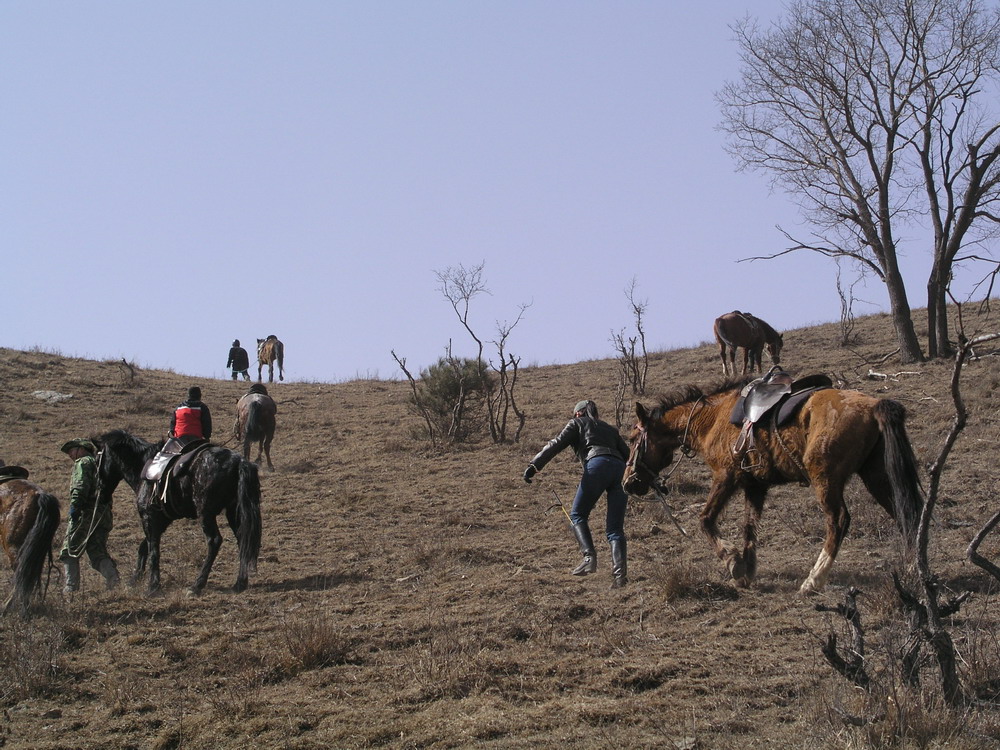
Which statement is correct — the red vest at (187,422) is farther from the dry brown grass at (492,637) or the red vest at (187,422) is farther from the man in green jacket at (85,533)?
the dry brown grass at (492,637)

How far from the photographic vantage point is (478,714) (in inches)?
211

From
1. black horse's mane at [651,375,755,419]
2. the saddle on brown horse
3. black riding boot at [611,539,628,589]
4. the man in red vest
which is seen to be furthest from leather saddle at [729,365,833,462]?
the saddle on brown horse

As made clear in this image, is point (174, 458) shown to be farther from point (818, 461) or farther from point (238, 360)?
point (238, 360)

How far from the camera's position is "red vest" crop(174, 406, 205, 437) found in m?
10.7

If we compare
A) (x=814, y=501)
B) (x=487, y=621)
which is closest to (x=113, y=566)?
(x=487, y=621)

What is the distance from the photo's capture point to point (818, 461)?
7699 mm

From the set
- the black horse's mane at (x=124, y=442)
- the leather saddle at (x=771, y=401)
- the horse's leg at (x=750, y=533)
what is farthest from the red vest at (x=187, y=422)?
the horse's leg at (x=750, y=533)

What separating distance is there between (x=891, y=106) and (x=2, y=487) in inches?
778

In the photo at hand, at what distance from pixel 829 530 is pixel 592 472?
7.17 feet

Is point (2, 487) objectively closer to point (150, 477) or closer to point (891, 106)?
point (150, 477)

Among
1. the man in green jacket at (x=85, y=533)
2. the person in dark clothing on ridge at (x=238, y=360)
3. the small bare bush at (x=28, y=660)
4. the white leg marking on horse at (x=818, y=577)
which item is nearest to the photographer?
the small bare bush at (x=28, y=660)

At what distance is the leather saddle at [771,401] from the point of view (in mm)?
8148

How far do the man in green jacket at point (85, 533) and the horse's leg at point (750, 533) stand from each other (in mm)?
6310

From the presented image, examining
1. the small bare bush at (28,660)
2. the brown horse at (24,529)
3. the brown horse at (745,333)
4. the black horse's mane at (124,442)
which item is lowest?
the small bare bush at (28,660)
